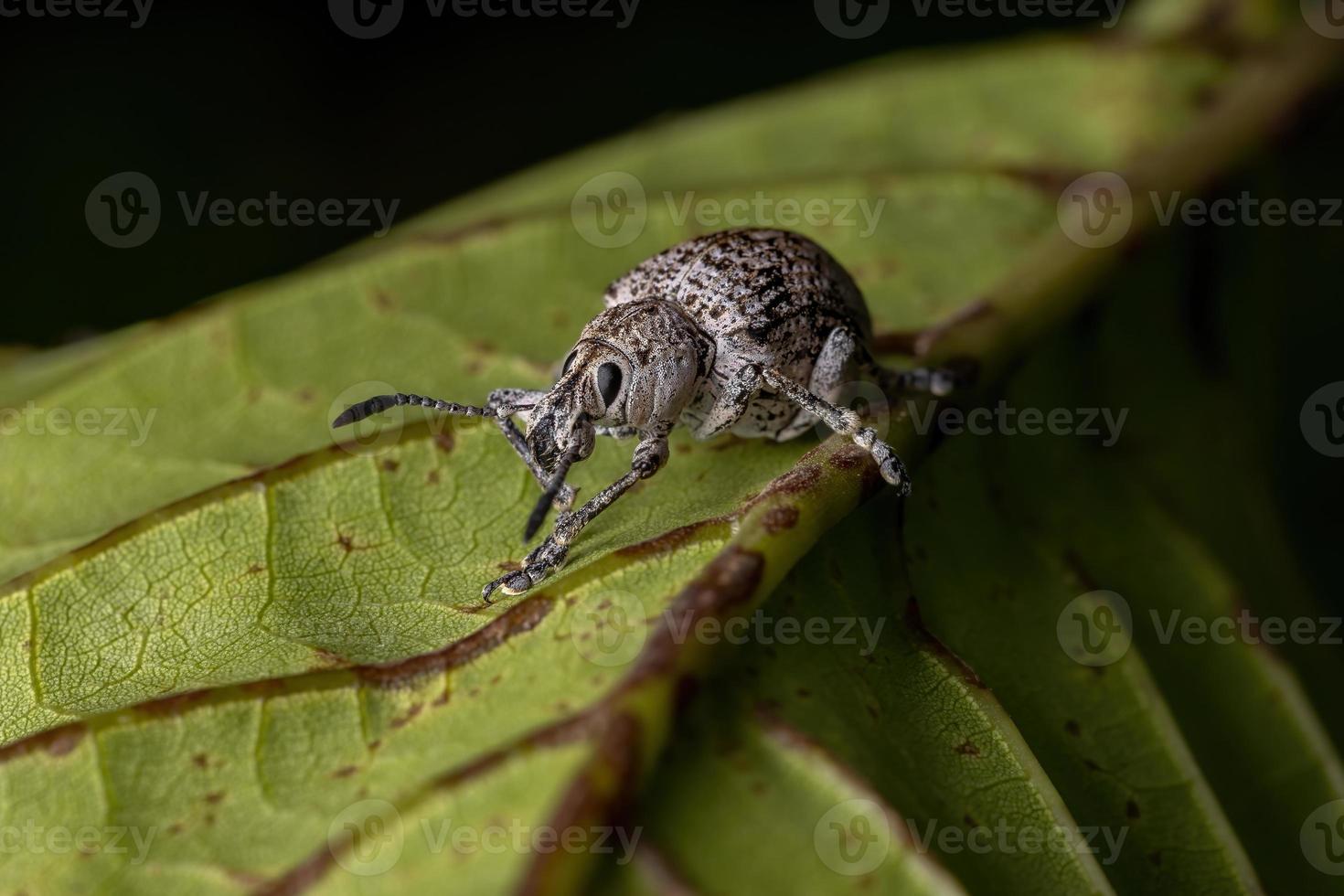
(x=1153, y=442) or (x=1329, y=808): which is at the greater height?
(x=1153, y=442)

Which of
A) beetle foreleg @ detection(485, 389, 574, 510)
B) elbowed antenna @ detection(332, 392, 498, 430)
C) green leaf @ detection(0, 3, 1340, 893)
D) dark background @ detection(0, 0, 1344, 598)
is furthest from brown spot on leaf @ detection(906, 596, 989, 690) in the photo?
dark background @ detection(0, 0, 1344, 598)

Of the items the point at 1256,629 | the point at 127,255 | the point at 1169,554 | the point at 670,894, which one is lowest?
the point at 670,894

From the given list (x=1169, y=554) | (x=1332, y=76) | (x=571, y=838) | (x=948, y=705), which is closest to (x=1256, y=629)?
(x=1169, y=554)

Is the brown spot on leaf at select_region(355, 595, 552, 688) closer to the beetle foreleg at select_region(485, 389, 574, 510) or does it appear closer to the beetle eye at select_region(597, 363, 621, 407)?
the beetle foreleg at select_region(485, 389, 574, 510)

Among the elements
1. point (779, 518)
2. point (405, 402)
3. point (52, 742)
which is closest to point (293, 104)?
point (405, 402)

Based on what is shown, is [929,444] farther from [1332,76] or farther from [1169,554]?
[1332,76]

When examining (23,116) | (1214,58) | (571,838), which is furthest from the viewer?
(23,116)

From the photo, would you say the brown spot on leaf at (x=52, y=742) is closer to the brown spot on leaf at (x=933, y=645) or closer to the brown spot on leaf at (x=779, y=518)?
the brown spot on leaf at (x=779, y=518)
